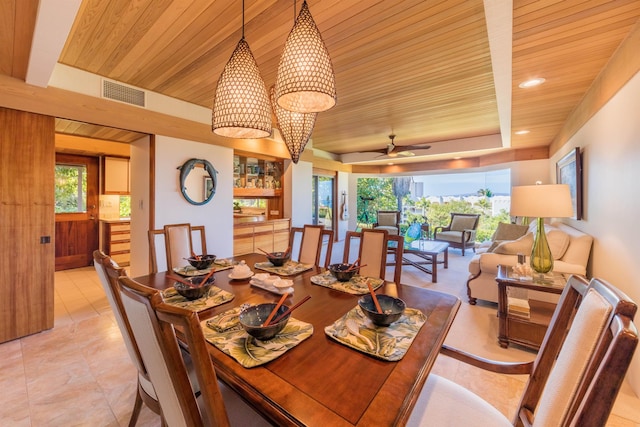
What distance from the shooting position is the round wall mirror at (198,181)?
142 inches

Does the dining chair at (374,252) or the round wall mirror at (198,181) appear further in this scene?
the round wall mirror at (198,181)

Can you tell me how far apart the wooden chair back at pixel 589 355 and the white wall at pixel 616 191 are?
161 centimetres

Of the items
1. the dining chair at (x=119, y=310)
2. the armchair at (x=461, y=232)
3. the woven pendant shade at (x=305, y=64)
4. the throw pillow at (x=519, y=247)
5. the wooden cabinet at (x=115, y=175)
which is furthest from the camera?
the armchair at (x=461, y=232)

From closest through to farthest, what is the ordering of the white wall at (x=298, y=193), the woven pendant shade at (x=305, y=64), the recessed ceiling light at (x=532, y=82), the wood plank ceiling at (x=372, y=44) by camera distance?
1. the woven pendant shade at (x=305, y=64)
2. the wood plank ceiling at (x=372, y=44)
3. the recessed ceiling light at (x=532, y=82)
4. the white wall at (x=298, y=193)

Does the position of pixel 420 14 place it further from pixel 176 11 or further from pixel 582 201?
pixel 582 201

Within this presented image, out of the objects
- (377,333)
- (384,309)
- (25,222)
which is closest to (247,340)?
(377,333)

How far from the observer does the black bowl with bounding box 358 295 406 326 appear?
117cm

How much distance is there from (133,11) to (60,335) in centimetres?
293

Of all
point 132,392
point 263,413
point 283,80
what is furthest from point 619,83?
point 132,392

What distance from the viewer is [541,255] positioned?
2.51 meters

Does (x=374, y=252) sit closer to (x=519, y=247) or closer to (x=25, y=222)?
(x=519, y=247)

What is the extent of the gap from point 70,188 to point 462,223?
8.36 meters

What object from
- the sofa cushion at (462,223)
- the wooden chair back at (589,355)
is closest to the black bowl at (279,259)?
the wooden chair back at (589,355)

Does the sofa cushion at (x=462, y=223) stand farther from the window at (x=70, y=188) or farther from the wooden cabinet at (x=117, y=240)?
the window at (x=70, y=188)
